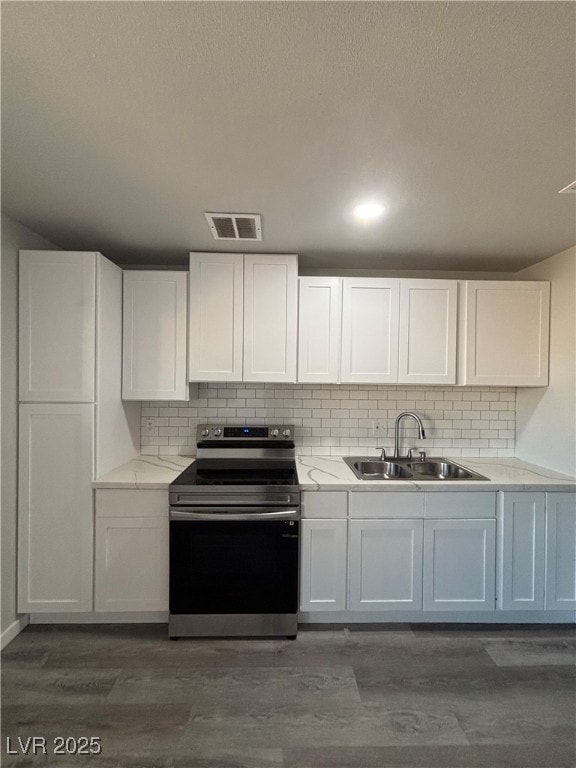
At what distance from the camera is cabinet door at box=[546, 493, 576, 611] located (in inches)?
87.9

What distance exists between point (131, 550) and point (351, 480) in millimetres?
1393

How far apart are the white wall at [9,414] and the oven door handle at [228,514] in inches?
35.7

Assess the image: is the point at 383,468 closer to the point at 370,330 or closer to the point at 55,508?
the point at 370,330

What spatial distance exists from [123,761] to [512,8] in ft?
8.92

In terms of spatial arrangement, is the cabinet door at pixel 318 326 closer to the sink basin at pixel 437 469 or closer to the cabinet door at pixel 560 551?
the sink basin at pixel 437 469

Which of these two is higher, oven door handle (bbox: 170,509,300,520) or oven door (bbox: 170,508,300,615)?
oven door handle (bbox: 170,509,300,520)

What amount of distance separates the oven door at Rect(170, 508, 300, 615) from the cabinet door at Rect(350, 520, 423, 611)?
45 cm

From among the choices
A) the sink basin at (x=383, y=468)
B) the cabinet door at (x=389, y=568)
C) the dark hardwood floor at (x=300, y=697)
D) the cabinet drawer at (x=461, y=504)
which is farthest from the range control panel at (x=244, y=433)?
the dark hardwood floor at (x=300, y=697)

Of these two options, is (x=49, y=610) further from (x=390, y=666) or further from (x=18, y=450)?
(x=390, y=666)

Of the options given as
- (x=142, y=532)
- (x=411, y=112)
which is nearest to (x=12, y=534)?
(x=142, y=532)

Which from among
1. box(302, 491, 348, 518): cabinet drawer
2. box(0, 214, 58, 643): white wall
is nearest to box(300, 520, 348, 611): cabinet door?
box(302, 491, 348, 518): cabinet drawer

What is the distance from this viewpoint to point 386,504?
221 cm

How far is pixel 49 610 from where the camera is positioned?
2.13m

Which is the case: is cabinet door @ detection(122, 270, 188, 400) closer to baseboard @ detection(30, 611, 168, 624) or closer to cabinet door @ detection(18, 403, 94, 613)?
cabinet door @ detection(18, 403, 94, 613)
